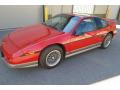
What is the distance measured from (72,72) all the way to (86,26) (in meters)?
1.45

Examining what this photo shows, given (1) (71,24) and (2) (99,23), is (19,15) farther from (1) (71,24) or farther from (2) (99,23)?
(2) (99,23)

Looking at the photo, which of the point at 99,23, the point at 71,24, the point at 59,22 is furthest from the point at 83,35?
the point at 99,23

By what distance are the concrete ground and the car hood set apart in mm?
751

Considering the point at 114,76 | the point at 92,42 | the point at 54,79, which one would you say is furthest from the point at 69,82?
the point at 92,42

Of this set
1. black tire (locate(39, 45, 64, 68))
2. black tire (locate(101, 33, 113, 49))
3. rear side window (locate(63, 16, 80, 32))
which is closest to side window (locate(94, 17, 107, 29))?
black tire (locate(101, 33, 113, 49))

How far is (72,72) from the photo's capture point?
3850 mm

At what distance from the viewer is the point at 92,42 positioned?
462cm

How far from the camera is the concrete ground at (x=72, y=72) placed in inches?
137

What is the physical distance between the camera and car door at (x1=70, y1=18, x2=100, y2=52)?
403 cm

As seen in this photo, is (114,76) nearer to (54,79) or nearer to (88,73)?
(88,73)

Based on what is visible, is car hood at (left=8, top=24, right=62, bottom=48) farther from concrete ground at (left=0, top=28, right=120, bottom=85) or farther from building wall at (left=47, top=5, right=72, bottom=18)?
building wall at (left=47, top=5, right=72, bottom=18)

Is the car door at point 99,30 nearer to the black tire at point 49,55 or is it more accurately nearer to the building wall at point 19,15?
the black tire at point 49,55

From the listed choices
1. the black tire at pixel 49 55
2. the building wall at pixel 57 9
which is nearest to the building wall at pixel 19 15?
the building wall at pixel 57 9
